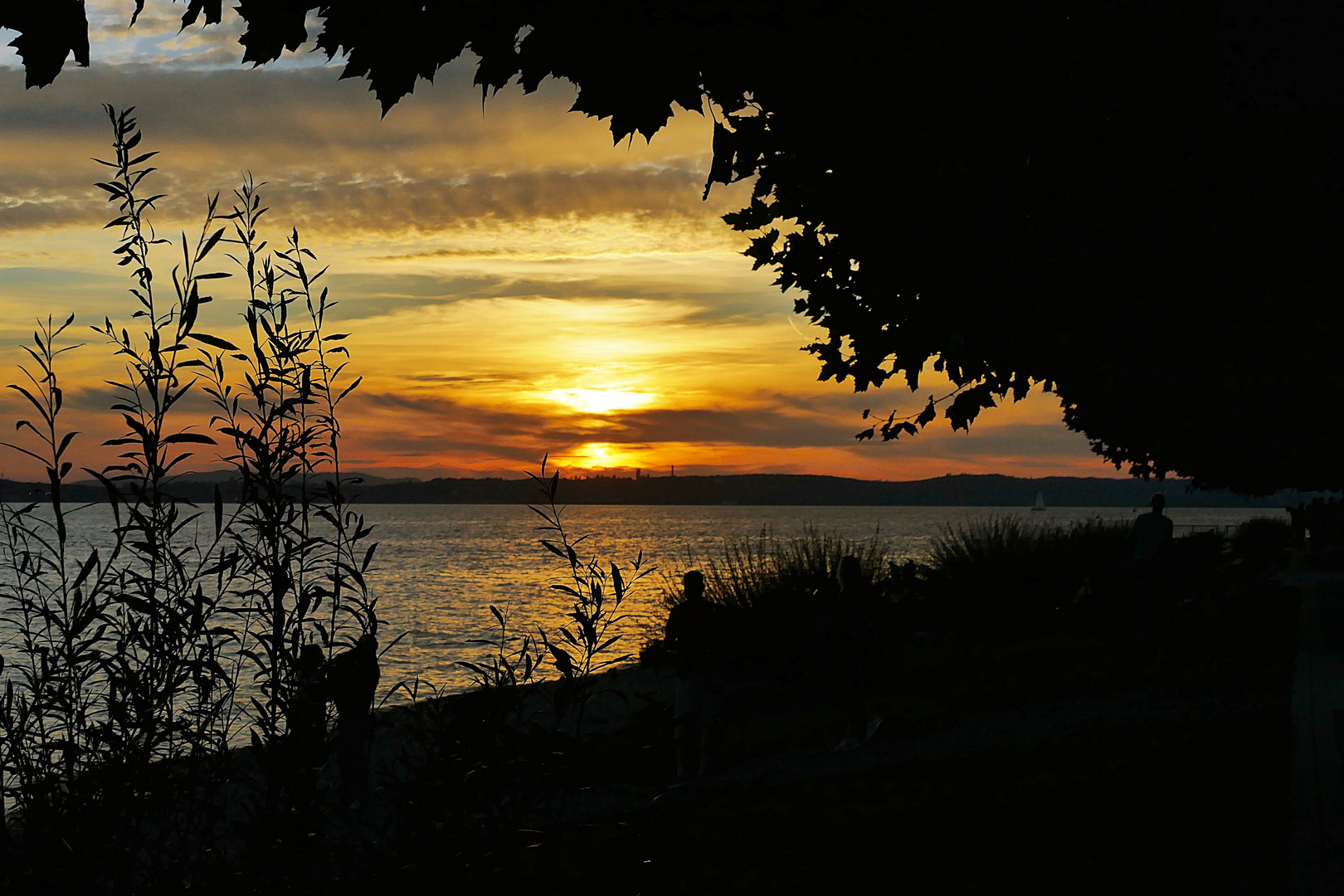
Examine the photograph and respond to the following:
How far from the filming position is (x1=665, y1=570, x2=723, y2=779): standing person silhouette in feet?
29.3

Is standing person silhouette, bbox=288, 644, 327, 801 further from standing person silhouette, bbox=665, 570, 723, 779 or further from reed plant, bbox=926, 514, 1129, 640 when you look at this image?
reed plant, bbox=926, 514, 1129, 640

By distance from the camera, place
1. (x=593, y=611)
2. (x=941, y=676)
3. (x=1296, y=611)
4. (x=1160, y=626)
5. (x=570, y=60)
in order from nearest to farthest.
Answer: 1. (x=570, y=60)
2. (x=593, y=611)
3. (x=941, y=676)
4. (x=1160, y=626)
5. (x=1296, y=611)

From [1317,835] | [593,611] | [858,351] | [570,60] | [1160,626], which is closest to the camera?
[570,60]

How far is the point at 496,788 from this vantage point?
4484 mm

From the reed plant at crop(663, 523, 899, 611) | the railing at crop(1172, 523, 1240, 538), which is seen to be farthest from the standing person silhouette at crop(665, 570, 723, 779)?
the railing at crop(1172, 523, 1240, 538)

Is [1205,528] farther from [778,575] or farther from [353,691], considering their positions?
[353,691]

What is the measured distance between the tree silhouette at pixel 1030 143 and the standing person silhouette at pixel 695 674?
3.26m

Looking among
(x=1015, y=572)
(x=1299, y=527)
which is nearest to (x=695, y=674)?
(x=1015, y=572)

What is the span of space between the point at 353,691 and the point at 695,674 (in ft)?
16.9

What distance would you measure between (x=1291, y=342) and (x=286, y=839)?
4.91 metres

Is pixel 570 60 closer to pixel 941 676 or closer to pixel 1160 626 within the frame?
pixel 941 676

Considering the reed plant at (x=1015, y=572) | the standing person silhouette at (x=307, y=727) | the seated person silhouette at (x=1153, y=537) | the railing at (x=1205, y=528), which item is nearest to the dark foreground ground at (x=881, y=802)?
the standing person silhouette at (x=307, y=727)

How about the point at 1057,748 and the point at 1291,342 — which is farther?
the point at 1057,748

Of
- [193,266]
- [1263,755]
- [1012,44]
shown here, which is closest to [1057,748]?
[1263,755]
